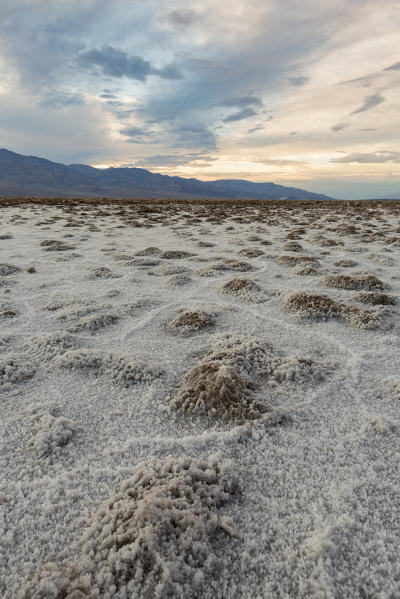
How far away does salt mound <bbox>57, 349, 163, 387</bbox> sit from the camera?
3096 millimetres

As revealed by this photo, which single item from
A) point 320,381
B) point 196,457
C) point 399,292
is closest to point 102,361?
point 196,457

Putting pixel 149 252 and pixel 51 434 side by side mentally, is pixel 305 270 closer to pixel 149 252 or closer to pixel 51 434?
pixel 149 252

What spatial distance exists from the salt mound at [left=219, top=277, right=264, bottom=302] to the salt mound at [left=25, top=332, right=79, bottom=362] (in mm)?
2583

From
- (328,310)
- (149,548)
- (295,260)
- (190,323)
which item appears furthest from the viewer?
(295,260)

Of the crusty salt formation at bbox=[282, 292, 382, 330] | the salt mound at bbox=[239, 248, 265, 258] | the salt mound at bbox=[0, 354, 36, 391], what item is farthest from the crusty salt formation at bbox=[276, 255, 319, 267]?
the salt mound at bbox=[0, 354, 36, 391]

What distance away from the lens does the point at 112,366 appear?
3.28m

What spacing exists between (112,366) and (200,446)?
1.33 m

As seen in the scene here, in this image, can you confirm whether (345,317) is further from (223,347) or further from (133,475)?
(133,475)

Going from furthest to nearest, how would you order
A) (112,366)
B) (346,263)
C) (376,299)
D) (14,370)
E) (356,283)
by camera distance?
(346,263)
(356,283)
(376,299)
(112,366)
(14,370)

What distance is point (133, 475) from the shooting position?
1974 millimetres

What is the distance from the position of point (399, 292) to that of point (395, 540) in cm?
465

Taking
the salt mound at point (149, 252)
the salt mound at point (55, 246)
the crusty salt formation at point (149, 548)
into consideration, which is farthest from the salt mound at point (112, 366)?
the salt mound at point (55, 246)

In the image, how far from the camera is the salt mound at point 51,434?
2.23 meters

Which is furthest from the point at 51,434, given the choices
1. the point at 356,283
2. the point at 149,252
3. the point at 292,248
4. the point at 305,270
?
the point at 292,248
